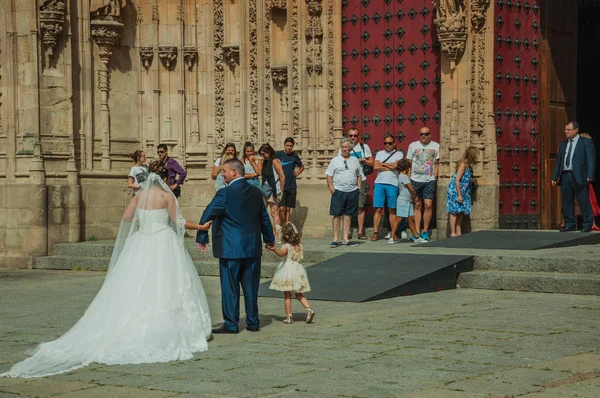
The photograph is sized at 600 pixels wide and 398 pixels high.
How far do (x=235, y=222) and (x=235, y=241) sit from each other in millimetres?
198

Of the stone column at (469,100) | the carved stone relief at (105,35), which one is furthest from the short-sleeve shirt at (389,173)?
the carved stone relief at (105,35)

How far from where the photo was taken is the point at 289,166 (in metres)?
19.8

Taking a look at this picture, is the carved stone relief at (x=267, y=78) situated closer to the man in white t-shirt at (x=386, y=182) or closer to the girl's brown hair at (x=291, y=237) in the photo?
the man in white t-shirt at (x=386, y=182)

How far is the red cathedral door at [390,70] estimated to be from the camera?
67.7ft

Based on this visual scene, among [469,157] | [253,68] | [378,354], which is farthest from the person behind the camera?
[253,68]

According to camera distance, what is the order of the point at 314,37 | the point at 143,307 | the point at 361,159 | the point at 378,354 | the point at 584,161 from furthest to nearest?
the point at 314,37 → the point at 361,159 → the point at 584,161 → the point at 143,307 → the point at 378,354

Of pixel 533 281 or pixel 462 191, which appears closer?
pixel 533 281

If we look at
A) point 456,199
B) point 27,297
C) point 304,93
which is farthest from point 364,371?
point 304,93

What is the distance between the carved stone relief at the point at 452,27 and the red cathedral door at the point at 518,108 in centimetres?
74

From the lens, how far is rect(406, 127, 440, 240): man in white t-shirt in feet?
61.3

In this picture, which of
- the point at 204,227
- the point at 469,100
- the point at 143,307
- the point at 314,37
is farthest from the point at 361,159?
the point at 143,307

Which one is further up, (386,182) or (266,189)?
(386,182)

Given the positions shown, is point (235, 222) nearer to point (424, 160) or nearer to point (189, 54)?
point (424, 160)

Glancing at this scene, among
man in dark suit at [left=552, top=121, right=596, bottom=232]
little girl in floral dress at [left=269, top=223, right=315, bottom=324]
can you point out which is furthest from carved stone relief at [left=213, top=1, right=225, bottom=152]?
little girl in floral dress at [left=269, top=223, right=315, bottom=324]
